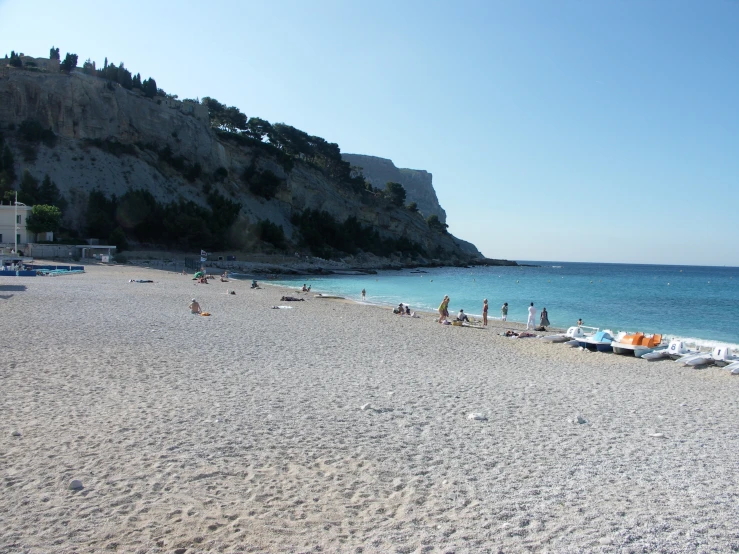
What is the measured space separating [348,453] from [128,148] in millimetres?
65843

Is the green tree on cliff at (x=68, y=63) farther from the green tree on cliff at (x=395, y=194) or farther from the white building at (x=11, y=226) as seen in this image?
the green tree on cliff at (x=395, y=194)

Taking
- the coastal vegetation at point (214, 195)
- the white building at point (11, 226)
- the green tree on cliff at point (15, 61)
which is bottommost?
the white building at point (11, 226)

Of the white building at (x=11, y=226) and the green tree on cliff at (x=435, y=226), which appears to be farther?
the green tree on cliff at (x=435, y=226)

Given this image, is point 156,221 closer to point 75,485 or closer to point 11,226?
point 11,226

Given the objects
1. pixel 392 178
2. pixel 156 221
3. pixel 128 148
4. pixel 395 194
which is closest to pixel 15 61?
pixel 128 148

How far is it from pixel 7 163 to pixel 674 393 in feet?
209

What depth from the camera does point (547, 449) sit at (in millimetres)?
6082

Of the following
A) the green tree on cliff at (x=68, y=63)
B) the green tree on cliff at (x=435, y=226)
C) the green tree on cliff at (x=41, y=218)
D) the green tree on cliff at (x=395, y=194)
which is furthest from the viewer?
the green tree on cliff at (x=435, y=226)

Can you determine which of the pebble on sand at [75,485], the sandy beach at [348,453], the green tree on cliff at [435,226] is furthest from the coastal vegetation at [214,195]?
the pebble on sand at [75,485]

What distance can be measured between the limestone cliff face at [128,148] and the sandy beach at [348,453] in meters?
54.1

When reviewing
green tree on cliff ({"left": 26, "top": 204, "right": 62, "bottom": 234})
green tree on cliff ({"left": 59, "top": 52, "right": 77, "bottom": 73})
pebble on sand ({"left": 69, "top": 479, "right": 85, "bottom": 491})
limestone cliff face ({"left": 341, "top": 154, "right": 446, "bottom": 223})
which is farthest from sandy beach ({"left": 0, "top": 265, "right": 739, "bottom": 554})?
limestone cliff face ({"left": 341, "top": 154, "right": 446, "bottom": 223})

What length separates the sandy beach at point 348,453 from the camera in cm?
407

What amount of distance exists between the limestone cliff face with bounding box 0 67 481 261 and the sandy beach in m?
54.1

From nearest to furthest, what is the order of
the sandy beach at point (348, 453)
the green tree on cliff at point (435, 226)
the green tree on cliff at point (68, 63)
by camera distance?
the sandy beach at point (348, 453) → the green tree on cliff at point (68, 63) → the green tree on cliff at point (435, 226)
